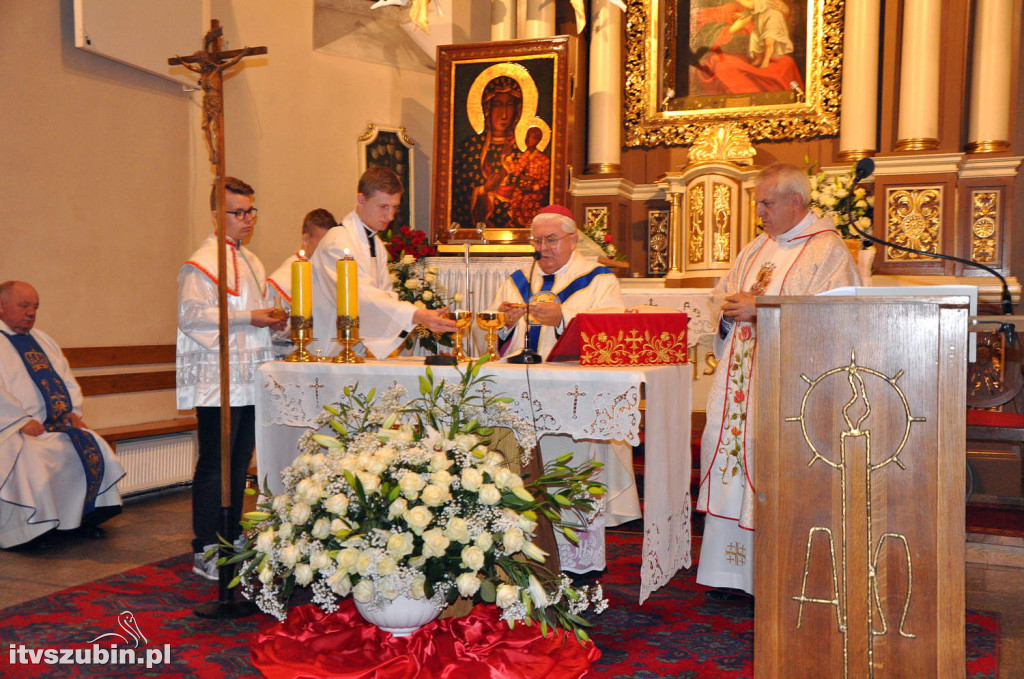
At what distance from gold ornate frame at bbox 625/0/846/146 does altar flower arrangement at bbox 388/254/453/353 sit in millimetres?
2679

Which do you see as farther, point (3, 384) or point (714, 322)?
point (3, 384)

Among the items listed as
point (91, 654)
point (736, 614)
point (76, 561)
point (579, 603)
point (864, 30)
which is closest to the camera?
point (579, 603)

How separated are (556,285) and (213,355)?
1.64m

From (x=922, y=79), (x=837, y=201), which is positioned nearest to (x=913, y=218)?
(x=837, y=201)

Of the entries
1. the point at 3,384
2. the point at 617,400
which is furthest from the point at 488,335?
the point at 3,384

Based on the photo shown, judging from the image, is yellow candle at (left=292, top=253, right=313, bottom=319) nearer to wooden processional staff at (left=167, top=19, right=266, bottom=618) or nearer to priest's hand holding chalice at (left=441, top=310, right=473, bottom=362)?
wooden processional staff at (left=167, top=19, right=266, bottom=618)

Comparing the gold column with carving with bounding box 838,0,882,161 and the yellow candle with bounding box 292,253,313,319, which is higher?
the gold column with carving with bounding box 838,0,882,161

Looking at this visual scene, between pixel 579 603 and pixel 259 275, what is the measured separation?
2582mm

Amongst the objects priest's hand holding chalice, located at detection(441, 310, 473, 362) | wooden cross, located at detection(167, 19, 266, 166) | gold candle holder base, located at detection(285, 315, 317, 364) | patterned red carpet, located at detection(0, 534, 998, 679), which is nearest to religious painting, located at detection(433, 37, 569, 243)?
gold candle holder base, located at detection(285, 315, 317, 364)

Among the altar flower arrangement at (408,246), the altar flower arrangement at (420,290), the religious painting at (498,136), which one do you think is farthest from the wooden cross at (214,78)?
the religious painting at (498,136)

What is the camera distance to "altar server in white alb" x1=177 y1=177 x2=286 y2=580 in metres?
4.07

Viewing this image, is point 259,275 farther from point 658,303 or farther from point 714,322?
point 658,303

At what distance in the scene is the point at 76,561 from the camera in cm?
462

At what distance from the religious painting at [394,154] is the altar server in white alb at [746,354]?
4.69 meters
